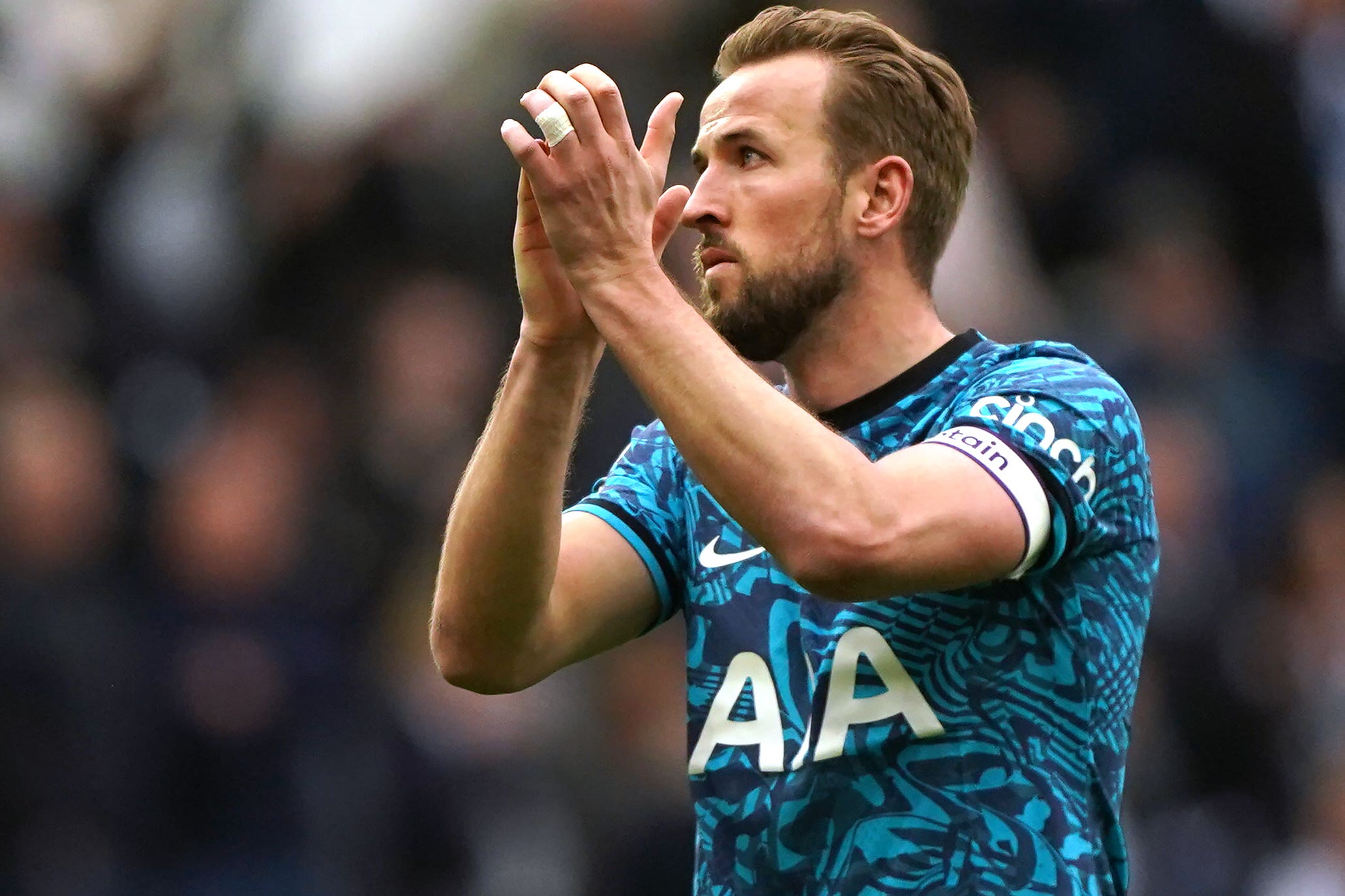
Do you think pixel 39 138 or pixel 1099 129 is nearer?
pixel 39 138

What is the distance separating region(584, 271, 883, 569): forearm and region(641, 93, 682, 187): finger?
271 millimetres

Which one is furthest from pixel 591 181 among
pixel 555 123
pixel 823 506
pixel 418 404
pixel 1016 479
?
pixel 418 404

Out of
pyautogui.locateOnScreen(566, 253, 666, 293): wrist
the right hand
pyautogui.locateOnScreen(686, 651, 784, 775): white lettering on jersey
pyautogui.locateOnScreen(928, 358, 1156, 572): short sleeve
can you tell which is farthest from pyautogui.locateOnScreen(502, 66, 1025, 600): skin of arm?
pyautogui.locateOnScreen(686, 651, 784, 775): white lettering on jersey

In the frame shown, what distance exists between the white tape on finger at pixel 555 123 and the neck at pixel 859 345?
2.87 ft

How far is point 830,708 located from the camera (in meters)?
3.16

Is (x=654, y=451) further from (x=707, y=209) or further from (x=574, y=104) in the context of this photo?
(x=574, y=104)

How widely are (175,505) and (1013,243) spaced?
3544mm

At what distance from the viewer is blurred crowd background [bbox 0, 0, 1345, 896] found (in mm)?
A: 5766

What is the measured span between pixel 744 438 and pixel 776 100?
43.3 inches

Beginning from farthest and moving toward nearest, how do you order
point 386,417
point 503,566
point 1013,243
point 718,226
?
1. point 1013,243
2. point 386,417
3. point 718,226
4. point 503,566

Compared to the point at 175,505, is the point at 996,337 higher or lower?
higher

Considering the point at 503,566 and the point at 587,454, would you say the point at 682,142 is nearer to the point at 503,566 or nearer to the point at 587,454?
the point at 587,454

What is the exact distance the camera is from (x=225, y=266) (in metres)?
6.90

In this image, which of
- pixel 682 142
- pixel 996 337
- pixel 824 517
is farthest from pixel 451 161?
pixel 824 517
